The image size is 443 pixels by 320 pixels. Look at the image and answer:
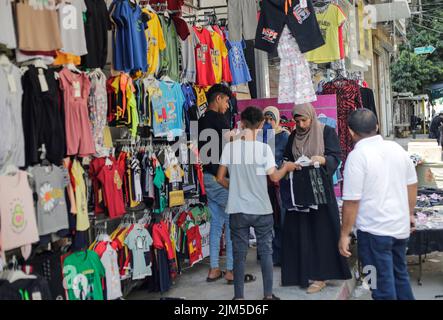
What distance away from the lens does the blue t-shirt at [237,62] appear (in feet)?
25.2

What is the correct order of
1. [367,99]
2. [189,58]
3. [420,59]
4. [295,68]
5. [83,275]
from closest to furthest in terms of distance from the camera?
[83,275] < [189,58] < [295,68] < [367,99] < [420,59]

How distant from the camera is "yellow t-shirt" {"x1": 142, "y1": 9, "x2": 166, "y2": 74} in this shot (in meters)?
5.86

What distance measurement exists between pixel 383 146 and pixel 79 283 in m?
2.86

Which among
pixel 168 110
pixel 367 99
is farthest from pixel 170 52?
pixel 367 99

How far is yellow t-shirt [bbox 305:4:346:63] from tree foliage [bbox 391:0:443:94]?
2273cm

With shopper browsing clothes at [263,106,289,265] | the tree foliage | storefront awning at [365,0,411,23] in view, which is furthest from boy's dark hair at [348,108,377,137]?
the tree foliage

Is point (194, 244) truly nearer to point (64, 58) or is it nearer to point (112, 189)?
point (112, 189)

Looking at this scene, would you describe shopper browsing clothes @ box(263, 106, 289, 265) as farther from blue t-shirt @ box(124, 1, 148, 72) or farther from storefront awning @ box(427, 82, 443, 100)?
storefront awning @ box(427, 82, 443, 100)

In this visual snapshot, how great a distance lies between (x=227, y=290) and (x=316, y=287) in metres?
1.01

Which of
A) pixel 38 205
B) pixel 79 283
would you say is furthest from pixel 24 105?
pixel 79 283

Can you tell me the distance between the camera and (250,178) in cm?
493

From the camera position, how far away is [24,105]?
4.21 m

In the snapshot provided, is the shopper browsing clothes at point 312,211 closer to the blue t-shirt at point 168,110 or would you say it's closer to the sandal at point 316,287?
the sandal at point 316,287
